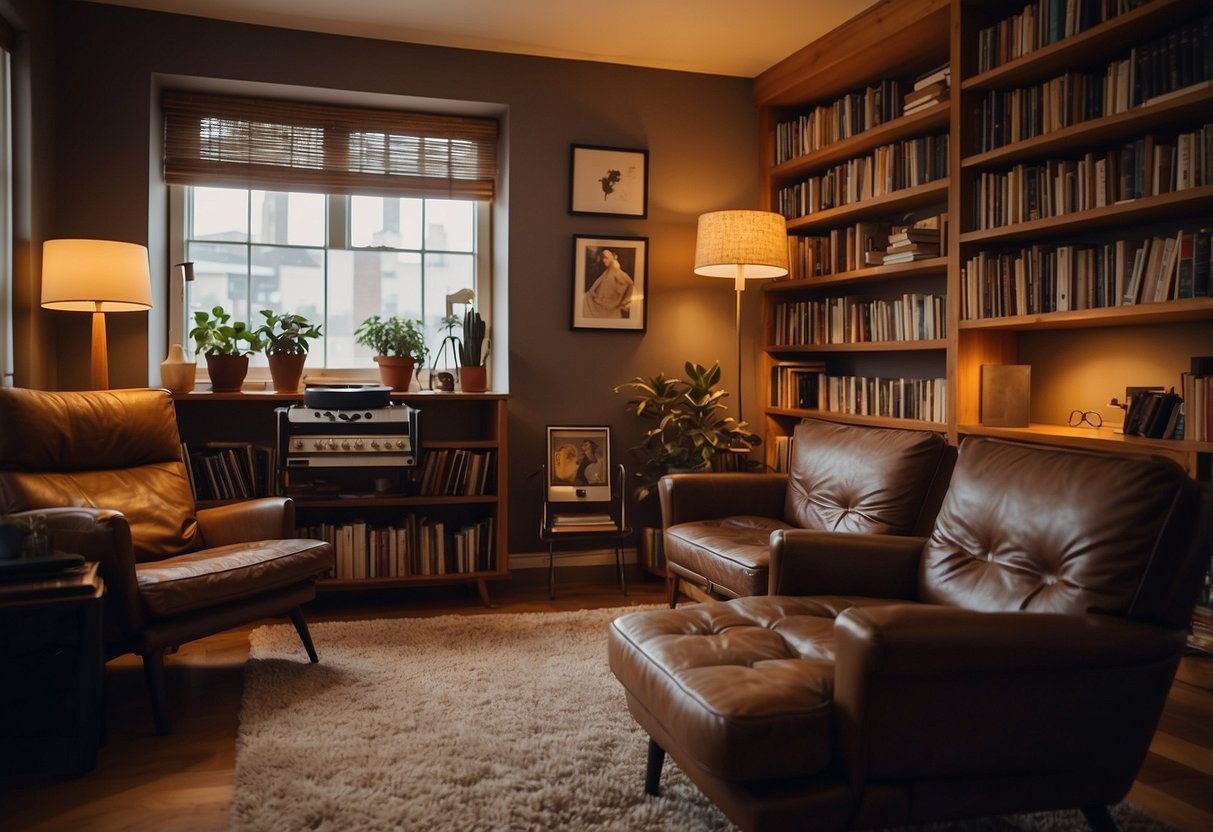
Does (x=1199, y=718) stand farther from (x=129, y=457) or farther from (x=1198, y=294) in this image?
(x=129, y=457)

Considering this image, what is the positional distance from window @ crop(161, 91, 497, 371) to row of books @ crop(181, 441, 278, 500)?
632mm

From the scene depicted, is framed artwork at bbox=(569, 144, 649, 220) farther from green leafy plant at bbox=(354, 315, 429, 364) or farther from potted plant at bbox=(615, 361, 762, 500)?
green leafy plant at bbox=(354, 315, 429, 364)

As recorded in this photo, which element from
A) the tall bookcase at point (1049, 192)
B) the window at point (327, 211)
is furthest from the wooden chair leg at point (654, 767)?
the window at point (327, 211)

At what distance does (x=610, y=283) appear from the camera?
181 inches

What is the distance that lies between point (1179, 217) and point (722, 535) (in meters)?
1.82

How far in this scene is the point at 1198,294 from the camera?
280 cm

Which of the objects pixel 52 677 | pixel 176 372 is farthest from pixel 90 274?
pixel 52 677

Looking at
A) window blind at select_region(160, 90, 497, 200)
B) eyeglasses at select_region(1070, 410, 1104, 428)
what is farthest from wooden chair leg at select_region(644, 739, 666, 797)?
window blind at select_region(160, 90, 497, 200)

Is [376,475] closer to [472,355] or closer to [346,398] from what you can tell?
[346,398]

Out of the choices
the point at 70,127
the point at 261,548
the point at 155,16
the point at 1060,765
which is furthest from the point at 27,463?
the point at 1060,765

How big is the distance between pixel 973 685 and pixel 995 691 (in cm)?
5

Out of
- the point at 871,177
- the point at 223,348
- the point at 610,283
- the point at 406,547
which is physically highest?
the point at 871,177

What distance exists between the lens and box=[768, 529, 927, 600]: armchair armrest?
2631 millimetres

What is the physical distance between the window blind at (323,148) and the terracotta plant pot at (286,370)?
0.88 meters
